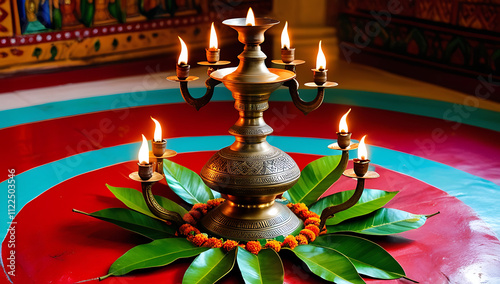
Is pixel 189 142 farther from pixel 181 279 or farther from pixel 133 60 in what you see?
pixel 133 60

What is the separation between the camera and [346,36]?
5949 mm

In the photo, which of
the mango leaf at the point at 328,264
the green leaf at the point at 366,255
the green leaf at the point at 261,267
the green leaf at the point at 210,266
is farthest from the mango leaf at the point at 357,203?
the green leaf at the point at 210,266

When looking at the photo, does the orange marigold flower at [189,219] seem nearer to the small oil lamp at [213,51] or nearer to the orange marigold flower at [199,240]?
the orange marigold flower at [199,240]

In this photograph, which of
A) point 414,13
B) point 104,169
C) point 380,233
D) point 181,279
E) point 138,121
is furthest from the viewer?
point 414,13

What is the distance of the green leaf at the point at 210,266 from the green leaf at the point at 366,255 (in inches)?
12.5

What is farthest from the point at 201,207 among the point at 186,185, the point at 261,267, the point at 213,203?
the point at 261,267

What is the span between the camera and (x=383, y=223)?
2299mm

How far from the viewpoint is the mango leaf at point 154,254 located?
201cm

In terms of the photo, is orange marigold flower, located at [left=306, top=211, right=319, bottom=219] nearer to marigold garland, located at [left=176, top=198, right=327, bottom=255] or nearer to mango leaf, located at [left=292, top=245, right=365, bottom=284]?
marigold garland, located at [left=176, top=198, right=327, bottom=255]

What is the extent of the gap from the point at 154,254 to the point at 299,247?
0.49 metres

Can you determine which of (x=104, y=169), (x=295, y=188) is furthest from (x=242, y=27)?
(x=104, y=169)

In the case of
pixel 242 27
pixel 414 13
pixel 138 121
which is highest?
pixel 242 27

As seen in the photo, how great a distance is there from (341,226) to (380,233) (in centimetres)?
15

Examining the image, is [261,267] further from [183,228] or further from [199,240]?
[183,228]
